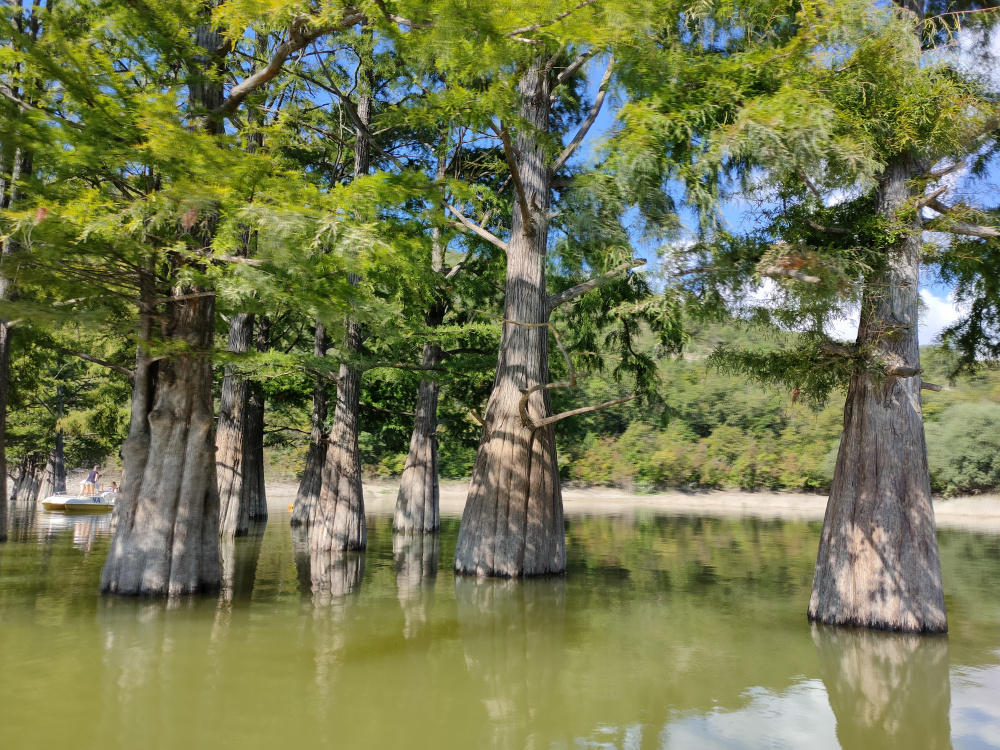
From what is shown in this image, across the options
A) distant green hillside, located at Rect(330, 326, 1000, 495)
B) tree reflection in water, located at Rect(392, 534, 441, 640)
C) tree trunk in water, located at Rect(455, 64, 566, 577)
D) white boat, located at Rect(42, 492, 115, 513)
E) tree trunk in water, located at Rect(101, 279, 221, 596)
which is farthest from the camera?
distant green hillside, located at Rect(330, 326, 1000, 495)

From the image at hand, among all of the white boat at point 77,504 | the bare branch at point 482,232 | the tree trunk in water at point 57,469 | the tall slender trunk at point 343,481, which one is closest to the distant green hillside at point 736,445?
the tree trunk in water at point 57,469

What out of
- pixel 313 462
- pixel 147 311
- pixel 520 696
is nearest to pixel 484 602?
pixel 520 696

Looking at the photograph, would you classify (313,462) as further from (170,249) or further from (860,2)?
(860,2)

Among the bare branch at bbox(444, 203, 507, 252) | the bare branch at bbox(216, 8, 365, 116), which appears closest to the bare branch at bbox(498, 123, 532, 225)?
the bare branch at bbox(444, 203, 507, 252)

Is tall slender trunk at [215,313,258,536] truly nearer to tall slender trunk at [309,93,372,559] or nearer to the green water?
tall slender trunk at [309,93,372,559]

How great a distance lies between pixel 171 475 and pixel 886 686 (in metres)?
8.19

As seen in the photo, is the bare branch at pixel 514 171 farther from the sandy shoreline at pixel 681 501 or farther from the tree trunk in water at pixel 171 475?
the sandy shoreline at pixel 681 501

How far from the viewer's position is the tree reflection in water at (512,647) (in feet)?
18.1

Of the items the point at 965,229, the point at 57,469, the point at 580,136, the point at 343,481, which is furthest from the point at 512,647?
the point at 57,469

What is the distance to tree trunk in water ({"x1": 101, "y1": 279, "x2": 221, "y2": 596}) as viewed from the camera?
9180 mm

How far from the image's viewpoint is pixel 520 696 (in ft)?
19.7

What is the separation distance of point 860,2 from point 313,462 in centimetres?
1811

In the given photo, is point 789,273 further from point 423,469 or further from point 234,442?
point 423,469

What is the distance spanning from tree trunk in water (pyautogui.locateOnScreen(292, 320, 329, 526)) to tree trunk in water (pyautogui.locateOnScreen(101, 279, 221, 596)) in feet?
28.8
